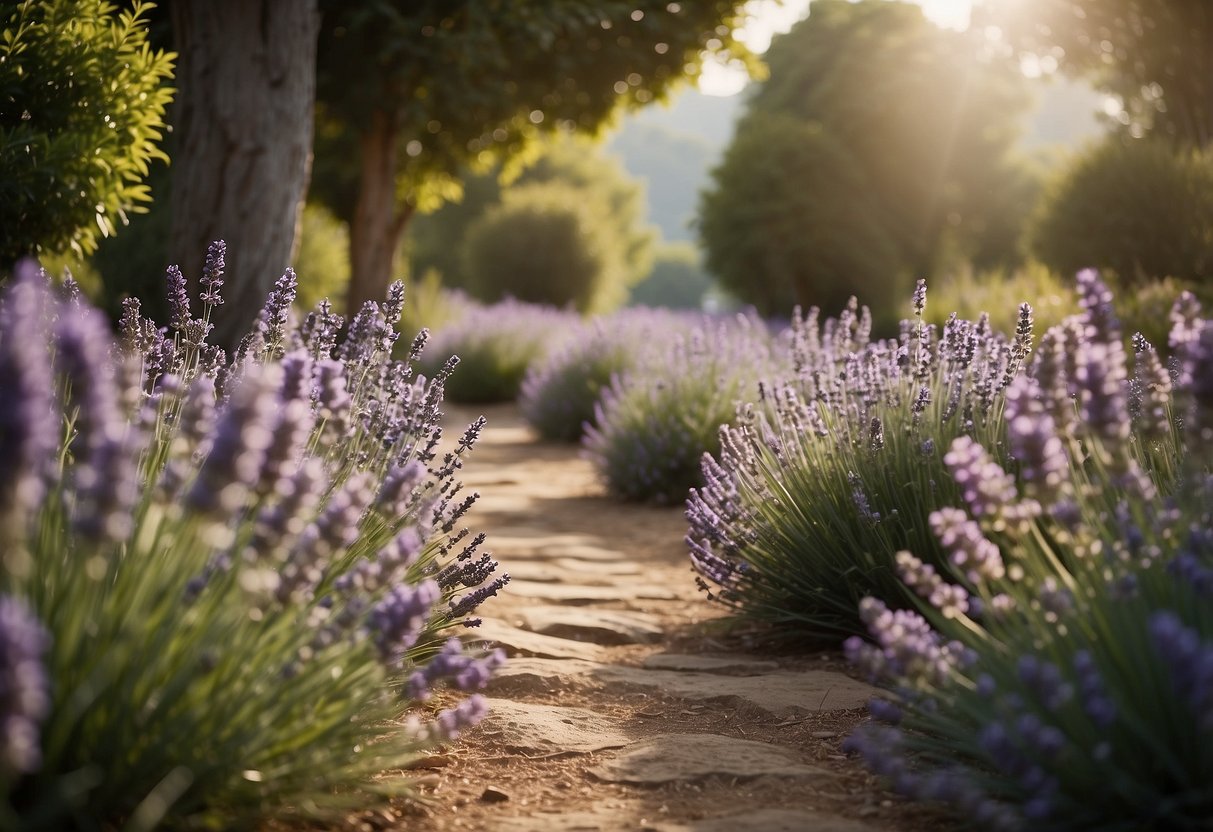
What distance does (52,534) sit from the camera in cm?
194

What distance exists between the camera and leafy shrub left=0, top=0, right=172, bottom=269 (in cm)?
359

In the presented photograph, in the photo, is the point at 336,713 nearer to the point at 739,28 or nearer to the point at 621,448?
the point at 621,448

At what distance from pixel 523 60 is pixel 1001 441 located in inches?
337

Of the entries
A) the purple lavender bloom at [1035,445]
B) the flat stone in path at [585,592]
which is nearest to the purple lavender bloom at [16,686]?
the purple lavender bloom at [1035,445]

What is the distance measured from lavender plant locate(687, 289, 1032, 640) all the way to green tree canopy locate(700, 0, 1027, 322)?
18.7m

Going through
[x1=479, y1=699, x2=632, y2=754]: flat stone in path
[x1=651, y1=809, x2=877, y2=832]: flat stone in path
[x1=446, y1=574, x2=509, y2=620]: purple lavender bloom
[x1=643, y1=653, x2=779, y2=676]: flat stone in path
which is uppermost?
[x1=446, y1=574, x2=509, y2=620]: purple lavender bloom

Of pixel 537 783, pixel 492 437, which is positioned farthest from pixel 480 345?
pixel 537 783

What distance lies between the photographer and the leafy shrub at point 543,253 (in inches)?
929

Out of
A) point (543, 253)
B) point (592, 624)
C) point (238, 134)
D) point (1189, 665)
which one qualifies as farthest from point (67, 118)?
point (543, 253)

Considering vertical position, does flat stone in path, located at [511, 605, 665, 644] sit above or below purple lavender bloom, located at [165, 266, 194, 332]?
below

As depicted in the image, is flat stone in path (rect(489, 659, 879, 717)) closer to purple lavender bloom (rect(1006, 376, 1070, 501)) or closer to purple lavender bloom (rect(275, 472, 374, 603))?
purple lavender bloom (rect(1006, 376, 1070, 501))

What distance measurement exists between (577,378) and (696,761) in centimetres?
763

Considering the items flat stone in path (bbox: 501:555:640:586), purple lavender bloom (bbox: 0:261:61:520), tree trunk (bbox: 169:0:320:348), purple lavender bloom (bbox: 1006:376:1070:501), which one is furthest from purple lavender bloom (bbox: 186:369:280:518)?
tree trunk (bbox: 169:0:320:348)

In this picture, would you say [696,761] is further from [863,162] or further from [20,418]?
[863,162]
